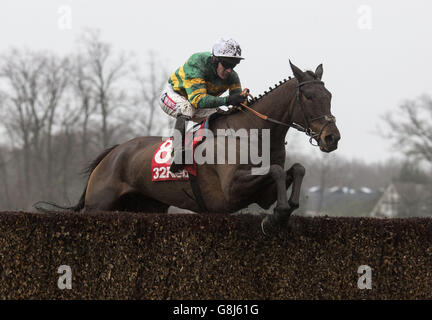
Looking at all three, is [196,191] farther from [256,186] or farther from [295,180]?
[295,180]

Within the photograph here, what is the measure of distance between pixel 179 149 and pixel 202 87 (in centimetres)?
67

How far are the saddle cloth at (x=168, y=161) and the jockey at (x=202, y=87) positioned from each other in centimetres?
9

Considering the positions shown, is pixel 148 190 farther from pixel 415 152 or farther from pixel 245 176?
pixel 415 152

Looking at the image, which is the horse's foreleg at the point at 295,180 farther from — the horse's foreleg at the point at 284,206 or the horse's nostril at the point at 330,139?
the horse's nostril at the point at 330,139

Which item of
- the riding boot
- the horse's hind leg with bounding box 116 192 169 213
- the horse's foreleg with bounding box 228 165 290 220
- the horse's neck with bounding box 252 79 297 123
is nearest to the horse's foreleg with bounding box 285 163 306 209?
the horse's foreleg with bounding box 228 165 290 220

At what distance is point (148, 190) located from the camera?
6469mm

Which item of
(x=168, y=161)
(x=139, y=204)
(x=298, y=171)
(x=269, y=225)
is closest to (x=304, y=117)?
(x=298, y=171)

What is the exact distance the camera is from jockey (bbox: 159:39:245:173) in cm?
568

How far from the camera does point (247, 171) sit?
5.28m

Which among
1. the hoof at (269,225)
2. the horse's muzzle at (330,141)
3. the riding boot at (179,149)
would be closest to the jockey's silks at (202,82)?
the riding boot at (179,149)

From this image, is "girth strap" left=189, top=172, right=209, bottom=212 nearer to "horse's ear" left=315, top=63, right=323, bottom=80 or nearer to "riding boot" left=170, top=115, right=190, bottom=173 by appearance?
"riding boot" left=170, top=115, right=190, bottom=173

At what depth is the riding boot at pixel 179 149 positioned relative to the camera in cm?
582

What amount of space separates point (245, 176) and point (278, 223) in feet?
1.82

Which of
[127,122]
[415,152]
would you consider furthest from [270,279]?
[415,152]
